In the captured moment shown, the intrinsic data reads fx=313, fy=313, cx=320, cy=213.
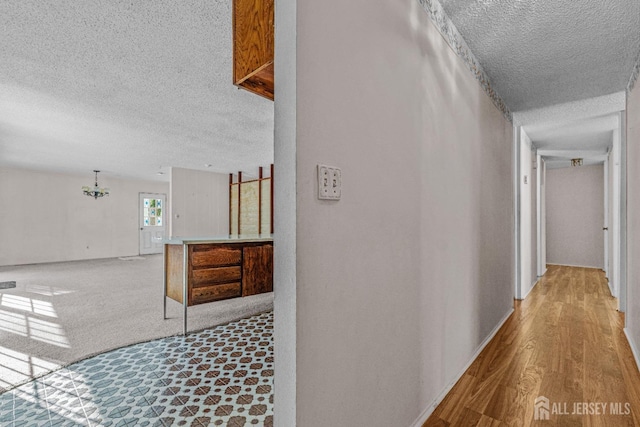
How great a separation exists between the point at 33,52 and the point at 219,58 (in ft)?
4.44

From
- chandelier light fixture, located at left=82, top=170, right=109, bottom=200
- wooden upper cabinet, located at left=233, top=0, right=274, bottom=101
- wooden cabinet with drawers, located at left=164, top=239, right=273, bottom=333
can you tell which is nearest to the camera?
wooden upper cabinet, located at left=233, top=0, right=274, bottom=101

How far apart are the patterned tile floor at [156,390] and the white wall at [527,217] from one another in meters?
3.51

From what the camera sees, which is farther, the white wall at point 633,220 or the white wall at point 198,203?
the white wall at point 198,203

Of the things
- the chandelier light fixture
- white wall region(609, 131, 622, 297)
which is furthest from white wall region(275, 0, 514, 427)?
the chandelier light fixture

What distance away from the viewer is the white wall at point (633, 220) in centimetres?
→ 225

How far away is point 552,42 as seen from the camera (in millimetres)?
2199

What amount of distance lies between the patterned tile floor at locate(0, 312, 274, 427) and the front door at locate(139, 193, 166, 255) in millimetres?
8184

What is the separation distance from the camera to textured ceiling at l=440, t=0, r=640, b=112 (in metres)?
1.84

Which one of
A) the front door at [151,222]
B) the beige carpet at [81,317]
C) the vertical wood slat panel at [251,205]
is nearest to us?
the beige carpet at [81,317]

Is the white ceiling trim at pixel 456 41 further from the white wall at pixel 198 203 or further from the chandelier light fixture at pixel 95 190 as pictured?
the chandelier light fixture at pixel 95 190

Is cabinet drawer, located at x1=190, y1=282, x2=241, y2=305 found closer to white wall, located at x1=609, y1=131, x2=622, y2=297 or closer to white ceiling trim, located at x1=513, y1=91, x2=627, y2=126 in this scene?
white ceiling trim, located at x1=513, y1=91, x2=627, y2=126

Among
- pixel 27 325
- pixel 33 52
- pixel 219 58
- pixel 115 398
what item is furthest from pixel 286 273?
pixel 27 325

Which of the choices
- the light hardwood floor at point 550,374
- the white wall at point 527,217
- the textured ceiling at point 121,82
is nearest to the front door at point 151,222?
the textured ceiling at point 121,82

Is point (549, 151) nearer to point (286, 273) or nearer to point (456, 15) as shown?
point (456, 15)
